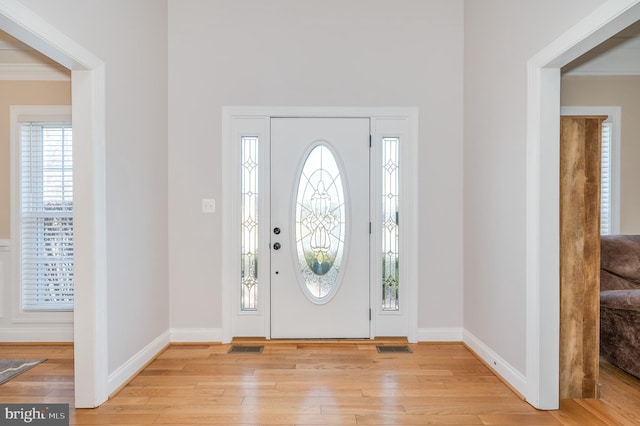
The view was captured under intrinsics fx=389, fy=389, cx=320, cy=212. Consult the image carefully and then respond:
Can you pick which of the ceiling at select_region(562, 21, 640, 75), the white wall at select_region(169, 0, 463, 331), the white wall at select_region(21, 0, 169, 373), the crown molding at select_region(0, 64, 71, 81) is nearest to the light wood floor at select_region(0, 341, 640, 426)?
the white wall at select_region(21, 0, 169, 373)

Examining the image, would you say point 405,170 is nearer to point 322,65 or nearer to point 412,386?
point 322,65

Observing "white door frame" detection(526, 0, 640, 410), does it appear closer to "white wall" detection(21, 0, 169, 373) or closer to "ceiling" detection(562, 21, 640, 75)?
"ceiling" detection(562, 21, 640, 75)

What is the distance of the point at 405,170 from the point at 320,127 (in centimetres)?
89

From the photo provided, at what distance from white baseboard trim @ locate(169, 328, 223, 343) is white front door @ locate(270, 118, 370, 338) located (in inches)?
20.6

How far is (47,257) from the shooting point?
12.2 feet

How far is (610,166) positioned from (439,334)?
9.01 feet

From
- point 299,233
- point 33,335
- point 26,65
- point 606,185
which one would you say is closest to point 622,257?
point 606,185

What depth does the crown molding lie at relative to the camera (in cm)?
362

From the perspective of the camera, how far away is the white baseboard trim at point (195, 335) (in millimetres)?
3611

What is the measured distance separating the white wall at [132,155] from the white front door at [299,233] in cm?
101

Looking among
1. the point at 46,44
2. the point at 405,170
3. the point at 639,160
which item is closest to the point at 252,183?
the point at 405,170

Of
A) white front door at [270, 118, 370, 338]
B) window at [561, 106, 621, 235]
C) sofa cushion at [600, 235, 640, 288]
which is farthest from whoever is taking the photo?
window at [561, 106, 621, 235]

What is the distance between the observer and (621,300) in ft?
9.42

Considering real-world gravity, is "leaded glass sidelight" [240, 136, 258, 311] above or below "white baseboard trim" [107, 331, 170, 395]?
above
